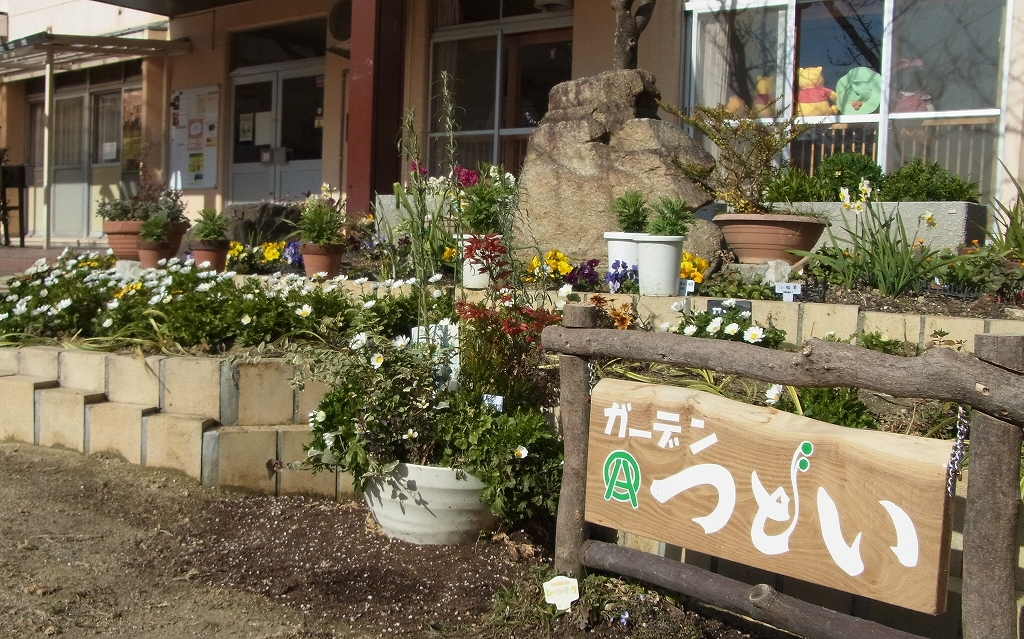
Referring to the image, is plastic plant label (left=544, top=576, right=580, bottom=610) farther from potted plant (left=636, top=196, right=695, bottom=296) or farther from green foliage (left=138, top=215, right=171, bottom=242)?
green foliage (left=138, top=215, right=171, bottom=242)

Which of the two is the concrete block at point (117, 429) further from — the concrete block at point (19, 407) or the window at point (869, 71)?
the window at point (869, 71)

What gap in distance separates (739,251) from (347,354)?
8.21 ft

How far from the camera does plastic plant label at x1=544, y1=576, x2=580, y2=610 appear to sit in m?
2.84

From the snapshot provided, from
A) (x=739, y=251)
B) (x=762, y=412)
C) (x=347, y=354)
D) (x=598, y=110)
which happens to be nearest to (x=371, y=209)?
(x=598, y=110)

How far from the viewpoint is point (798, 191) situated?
19.4 ft

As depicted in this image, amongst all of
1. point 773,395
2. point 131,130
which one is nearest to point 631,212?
point 773,395

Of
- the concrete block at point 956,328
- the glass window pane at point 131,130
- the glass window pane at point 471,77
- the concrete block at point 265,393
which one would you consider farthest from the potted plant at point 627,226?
the glass window pane at point 131,130

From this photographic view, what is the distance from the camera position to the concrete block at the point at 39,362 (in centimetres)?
483

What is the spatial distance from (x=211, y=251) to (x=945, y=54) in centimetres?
542

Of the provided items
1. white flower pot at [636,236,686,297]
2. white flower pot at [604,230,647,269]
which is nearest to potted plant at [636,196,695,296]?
white flower pot at [636,236,686,297]

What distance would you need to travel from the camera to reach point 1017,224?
5.04 metres

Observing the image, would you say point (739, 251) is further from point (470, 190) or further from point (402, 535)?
point (402, 535)

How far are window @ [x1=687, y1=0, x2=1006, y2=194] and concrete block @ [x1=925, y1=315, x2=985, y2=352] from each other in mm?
2749

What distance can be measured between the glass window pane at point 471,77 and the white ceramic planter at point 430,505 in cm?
615
